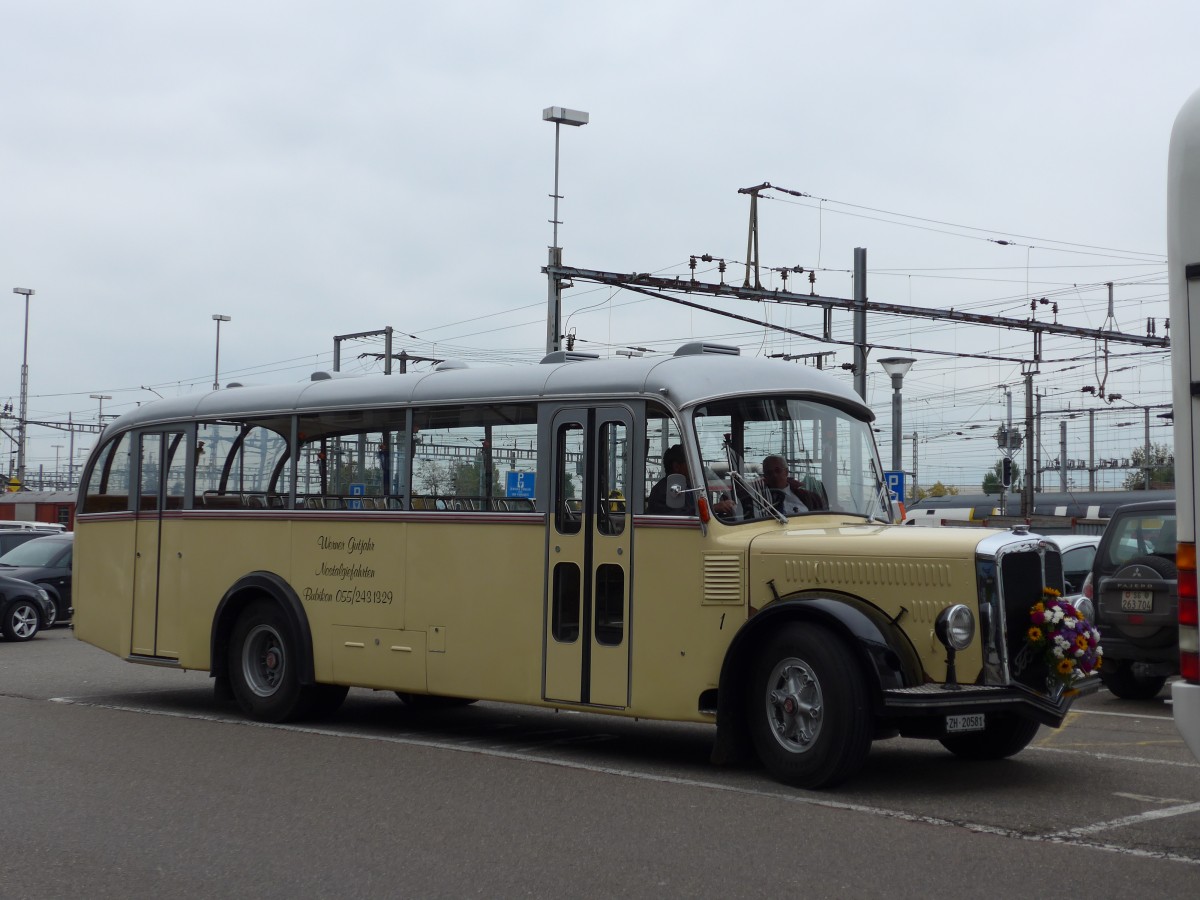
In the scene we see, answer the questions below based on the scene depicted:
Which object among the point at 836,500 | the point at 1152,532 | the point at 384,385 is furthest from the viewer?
the point at 1152,532

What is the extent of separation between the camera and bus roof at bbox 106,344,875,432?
970 centimetres

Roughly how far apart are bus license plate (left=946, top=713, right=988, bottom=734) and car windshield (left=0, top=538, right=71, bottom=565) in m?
19.1

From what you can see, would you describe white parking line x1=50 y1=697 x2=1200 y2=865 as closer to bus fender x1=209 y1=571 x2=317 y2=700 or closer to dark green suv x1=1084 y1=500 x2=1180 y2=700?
bus fender x1=209 y1=571 x2=317 y2=700

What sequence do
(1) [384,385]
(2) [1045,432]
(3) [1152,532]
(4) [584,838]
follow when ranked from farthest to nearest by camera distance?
(2) [1045,432]
(3) [1152,532]
(1) [384,385]
(4) [584,838]

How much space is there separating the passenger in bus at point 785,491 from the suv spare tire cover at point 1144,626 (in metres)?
4.60

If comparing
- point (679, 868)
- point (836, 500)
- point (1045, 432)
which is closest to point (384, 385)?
point (836, 500)

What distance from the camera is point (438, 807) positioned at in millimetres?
8047

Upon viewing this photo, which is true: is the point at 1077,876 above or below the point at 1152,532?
below

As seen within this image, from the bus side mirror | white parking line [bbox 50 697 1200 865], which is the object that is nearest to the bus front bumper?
white parking line [bbox 50 697 1200 865]

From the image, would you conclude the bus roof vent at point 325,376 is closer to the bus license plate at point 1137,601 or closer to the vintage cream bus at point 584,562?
the vintage cream bus at point 584,562

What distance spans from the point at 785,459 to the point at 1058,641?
7.22 ft

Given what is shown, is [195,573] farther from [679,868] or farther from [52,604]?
[52,604]

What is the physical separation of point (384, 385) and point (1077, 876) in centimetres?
680

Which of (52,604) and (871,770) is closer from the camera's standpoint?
(871,770)
